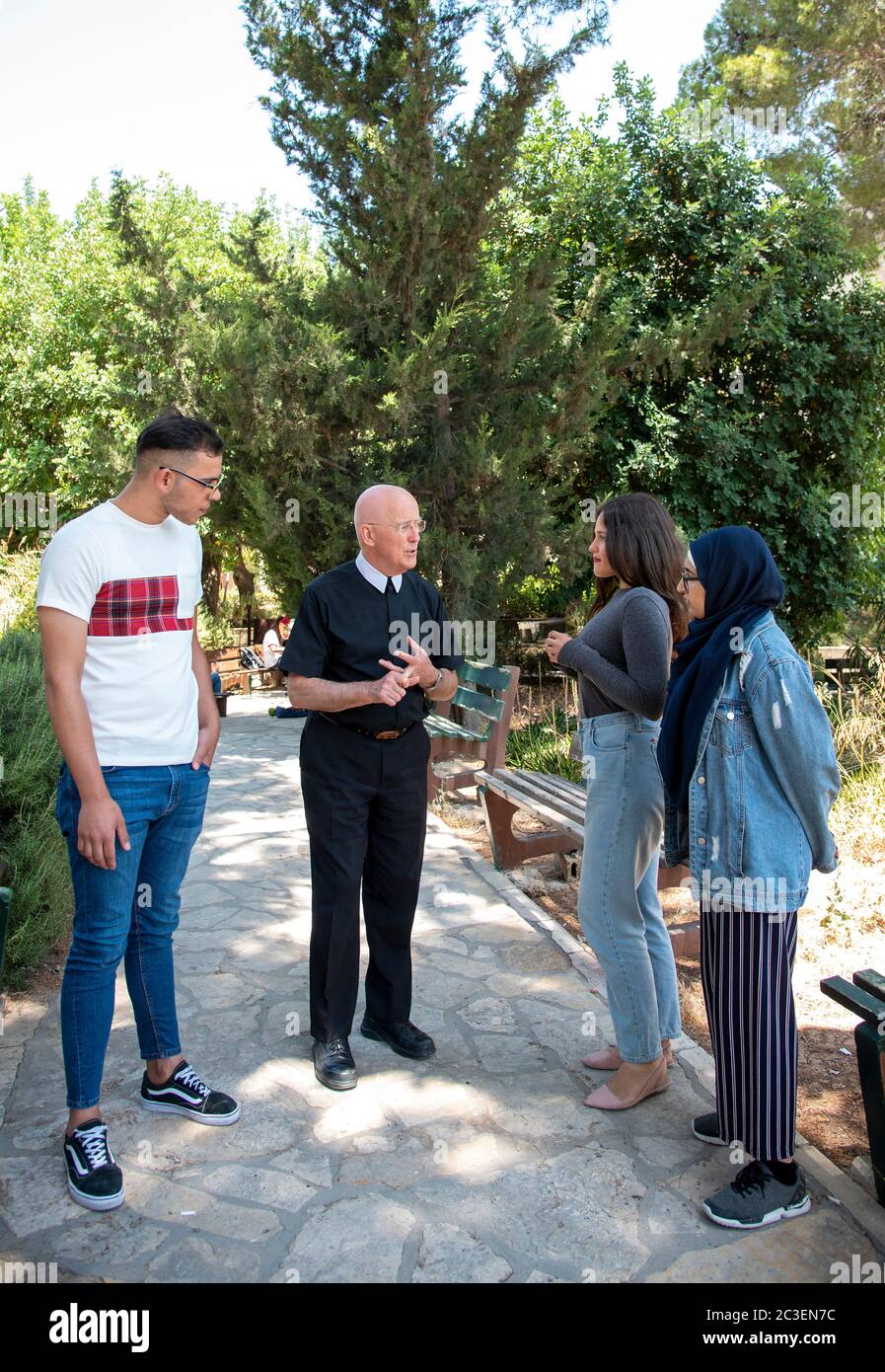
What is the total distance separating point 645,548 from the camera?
3119 millimetres

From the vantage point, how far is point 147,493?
2.99m

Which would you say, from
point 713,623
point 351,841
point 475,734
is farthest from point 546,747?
point 713,623

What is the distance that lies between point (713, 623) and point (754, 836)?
1.96 ft

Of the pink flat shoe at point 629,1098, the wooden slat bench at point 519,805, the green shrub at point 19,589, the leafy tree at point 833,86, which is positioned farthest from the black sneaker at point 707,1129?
the leafy tree at point 833,86

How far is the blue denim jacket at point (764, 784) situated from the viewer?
8.84 ft

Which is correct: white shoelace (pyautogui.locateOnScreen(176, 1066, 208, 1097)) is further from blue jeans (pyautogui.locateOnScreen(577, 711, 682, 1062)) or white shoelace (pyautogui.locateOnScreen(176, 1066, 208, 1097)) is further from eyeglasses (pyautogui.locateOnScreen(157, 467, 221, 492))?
eyeglasses (pyautogui.locateOnScreen(157, 467, 221, 492))

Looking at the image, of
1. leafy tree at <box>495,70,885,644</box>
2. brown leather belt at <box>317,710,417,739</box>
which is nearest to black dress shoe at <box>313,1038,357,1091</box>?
brown leather belt at <box>317,710,417,739</box>

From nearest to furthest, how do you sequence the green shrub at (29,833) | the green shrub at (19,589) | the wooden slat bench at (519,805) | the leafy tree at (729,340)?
the green shrub at (29,833) → the wooden slat bench at (519,805) → the leafy tree at (729,340) → the green shrub at (19,589)

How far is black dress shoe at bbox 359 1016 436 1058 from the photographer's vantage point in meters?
3.74

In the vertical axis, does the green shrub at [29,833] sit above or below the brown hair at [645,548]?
below

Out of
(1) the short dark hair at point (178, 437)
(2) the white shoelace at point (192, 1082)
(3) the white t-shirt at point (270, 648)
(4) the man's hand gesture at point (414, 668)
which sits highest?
(1) the short dark hair at point (178, 437)

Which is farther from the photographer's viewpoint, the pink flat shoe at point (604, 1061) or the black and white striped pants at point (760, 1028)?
the pink flat shoe at point (604, 1061)

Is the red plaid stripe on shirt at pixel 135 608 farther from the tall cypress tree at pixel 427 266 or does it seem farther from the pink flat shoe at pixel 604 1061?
the tall cypress tree at pixel 427 266

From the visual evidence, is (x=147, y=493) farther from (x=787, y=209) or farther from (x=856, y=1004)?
(x=787, y=209)
